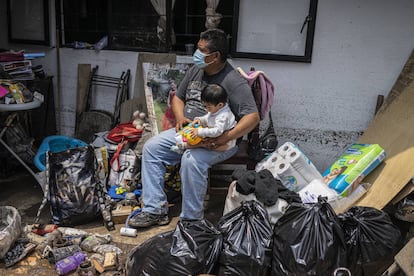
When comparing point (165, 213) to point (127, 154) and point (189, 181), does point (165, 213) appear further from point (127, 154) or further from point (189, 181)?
point (127, 154)

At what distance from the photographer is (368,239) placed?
8.16ft

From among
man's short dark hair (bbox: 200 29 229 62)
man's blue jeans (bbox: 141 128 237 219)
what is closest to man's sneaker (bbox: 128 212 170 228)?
man's blue jeans (bbox: 141 128 237 219)

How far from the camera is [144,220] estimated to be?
11.2 ft

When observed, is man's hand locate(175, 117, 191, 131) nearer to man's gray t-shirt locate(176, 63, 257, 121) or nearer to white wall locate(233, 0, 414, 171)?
man's gray t-shirt locate(176, 63, 257, 121)

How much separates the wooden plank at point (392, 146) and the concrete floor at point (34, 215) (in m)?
1.25

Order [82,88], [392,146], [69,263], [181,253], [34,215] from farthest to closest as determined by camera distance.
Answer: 1. [82,88]
2. [34,215]
3. [392,146]
4. [69,263]
5. [181,253]

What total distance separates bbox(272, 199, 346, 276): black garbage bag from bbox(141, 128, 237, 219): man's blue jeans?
0.94 m

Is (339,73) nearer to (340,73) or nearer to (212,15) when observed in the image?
(340,73)

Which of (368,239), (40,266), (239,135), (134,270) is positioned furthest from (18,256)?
(368,239)

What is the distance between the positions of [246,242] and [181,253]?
365 mm

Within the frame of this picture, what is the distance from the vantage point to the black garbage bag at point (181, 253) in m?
2.36

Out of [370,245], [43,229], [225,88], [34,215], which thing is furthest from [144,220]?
[370,245]

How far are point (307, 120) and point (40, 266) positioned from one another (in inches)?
107

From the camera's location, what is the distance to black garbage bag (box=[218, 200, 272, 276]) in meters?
2.39
